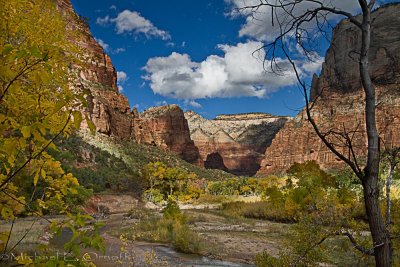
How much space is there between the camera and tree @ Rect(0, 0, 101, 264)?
2131 mm

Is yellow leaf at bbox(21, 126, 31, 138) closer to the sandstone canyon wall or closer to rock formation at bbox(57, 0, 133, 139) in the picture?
the sandstone canyon wall

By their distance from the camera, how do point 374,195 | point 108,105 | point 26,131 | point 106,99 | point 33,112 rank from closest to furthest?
1. point 26,131
2. point 33,112
3. point 374,195
4. point 108,105
5. point 106,99

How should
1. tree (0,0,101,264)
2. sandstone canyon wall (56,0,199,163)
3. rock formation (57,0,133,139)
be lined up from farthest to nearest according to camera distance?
1. rock formation (57,0,133,139)
2. sandstone canyon wall (56,0,199,163)
3. tree (0,0,101,264)

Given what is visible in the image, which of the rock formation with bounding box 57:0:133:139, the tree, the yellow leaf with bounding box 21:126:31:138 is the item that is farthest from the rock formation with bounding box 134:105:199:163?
the yellow leaf with bounding box 21:126:31:138

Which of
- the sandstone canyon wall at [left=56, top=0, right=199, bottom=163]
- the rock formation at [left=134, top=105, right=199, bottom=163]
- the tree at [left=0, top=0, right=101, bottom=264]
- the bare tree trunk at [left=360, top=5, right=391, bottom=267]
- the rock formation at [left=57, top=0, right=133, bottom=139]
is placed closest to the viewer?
A: the tree at [left=0, top=0, right=101, bottom=264]

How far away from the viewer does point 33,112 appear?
9.66 ft

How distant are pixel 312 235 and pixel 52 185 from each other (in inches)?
148

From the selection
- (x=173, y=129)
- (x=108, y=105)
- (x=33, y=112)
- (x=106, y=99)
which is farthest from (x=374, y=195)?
(x=173, y=129)

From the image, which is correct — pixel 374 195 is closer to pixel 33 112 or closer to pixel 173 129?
pixel 33 112

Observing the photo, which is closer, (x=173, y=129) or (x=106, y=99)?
(x=106, y=99)

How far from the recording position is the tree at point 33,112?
2.13m

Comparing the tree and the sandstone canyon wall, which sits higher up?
the sandstone canyon wall

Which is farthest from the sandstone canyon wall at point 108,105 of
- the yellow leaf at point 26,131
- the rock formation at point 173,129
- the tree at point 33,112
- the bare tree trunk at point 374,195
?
the yellow leaf at point 26,131

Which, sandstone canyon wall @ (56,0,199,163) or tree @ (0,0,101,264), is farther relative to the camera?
sandstone canyon wall @ (56,0,199,163)
